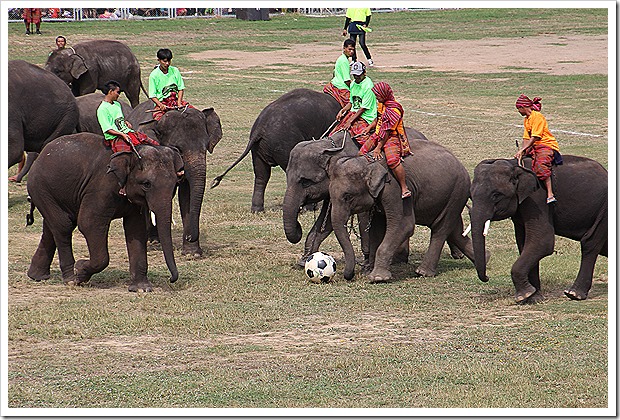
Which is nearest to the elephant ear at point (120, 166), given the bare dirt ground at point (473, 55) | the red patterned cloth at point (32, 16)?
the bare dirt ground at point (473, 55)

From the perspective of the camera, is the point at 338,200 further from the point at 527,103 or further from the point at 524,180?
the point at 527,103

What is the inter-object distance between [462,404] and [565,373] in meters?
1.15

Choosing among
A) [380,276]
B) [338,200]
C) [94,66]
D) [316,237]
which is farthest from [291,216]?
[94,66]

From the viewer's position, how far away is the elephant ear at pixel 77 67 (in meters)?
24.4

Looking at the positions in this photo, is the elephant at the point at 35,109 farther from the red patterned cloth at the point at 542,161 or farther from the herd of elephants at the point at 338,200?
the red patterned cloth at the point at 542,161

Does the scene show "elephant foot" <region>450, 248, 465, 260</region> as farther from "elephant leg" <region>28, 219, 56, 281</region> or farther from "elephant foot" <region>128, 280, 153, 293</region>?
"elephant leg" <region>28, 219, 56, 281</region>

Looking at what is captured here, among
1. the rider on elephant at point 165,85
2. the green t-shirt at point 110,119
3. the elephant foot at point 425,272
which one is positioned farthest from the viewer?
the rider on elephant at point 165,85

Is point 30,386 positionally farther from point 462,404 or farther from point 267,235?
point 267,235

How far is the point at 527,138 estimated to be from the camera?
12.6 meters

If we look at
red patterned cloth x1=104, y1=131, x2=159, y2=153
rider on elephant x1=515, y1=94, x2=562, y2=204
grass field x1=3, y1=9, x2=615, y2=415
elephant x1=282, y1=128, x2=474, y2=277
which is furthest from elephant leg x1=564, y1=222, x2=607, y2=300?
red patterned cloth x1=104, y1=131, x2=159, y2=153

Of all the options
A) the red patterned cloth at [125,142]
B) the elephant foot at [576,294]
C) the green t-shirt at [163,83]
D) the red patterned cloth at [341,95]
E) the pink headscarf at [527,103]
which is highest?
the pink headscarf at [527,103]

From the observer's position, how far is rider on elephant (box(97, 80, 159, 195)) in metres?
13.1

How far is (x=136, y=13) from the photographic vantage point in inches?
2083

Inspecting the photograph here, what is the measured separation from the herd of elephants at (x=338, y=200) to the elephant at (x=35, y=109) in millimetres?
2142
